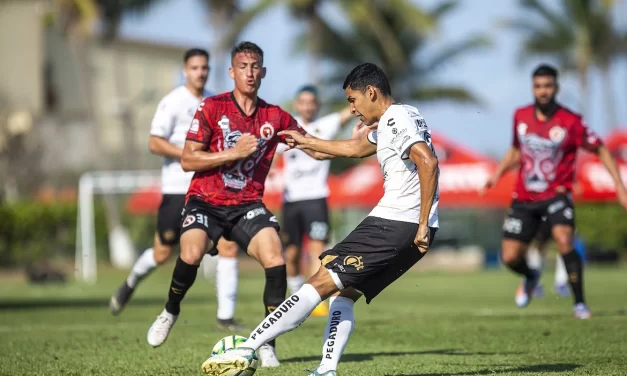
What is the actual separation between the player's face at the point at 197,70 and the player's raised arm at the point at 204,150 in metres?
2.55

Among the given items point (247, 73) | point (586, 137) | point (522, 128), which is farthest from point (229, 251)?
point (586, 137)

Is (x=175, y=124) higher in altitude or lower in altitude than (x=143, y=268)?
→ higher

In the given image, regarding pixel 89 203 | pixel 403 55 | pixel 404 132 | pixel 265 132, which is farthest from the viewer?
pixel 403 55

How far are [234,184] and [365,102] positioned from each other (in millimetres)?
1825

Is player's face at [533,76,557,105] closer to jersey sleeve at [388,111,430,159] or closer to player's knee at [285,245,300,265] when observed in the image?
player's knee at [285,245,300,265]

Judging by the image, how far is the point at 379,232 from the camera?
7152mm

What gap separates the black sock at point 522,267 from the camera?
12.8 m

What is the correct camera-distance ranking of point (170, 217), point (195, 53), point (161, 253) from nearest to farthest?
point (195, 53)
point (170, 217)
point (161, 253)

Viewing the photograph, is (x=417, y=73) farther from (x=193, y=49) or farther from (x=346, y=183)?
(x=193, y=49)

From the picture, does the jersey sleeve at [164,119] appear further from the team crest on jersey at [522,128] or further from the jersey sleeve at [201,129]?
the team crest on jersey at [522,128]

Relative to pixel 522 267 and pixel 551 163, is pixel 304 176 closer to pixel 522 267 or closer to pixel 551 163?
pixel 522 267

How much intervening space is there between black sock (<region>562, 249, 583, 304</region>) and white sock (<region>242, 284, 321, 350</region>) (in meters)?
5.88

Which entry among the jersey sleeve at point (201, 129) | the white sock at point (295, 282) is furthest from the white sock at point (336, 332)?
the white sock at point (295, 282)

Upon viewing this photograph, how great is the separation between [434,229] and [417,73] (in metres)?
41.9
